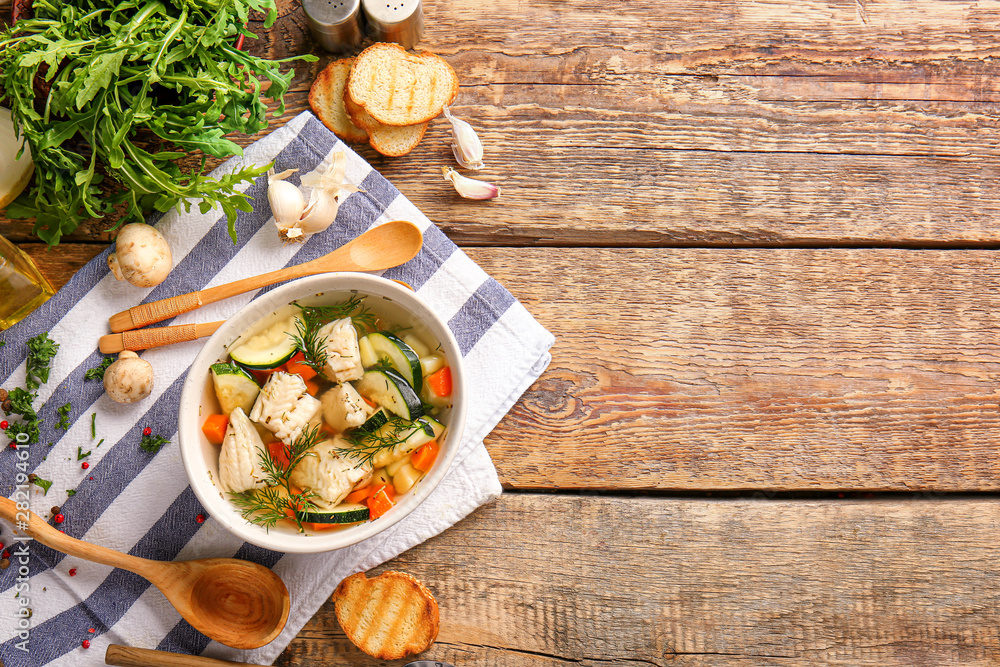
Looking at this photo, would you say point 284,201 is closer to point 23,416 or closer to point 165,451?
point 165,451

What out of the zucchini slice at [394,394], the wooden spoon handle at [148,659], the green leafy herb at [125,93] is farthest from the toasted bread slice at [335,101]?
the wooden spoon handle at [148,659]

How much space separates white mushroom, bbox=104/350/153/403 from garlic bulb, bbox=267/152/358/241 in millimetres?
401

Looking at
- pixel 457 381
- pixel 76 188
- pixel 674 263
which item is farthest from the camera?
pixel 674 263

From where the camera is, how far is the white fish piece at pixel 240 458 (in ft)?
3.77

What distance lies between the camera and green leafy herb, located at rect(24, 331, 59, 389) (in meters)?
1.34

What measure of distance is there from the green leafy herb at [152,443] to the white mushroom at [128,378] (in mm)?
87

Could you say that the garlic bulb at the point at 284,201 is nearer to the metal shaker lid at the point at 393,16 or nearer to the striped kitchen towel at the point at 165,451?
the striped kitchen towel at the point at 165,451

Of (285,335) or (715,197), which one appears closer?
(285,335)

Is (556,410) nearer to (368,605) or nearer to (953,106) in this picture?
(368,605)

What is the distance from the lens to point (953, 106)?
63.5 inches

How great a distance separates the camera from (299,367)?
124 centimetres

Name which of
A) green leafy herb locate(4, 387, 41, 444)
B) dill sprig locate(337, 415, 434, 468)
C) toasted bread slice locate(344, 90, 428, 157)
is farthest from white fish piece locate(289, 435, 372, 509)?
toasted bread slice locate(344, 90, 428, 157)

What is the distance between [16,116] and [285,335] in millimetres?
676

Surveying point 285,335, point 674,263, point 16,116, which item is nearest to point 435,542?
point 285,335
